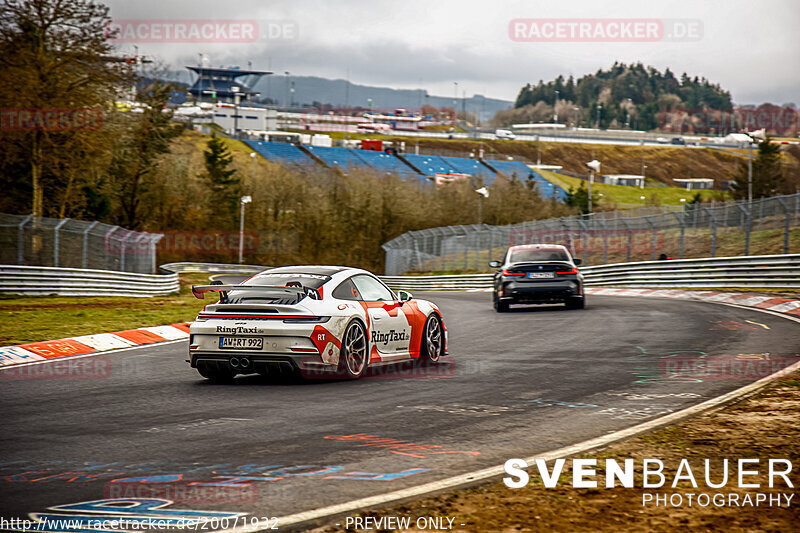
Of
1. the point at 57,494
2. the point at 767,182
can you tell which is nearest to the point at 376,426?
the point at 57,494

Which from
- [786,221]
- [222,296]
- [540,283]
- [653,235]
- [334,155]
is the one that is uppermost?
[334,155]

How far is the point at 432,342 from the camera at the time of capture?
39.7ft

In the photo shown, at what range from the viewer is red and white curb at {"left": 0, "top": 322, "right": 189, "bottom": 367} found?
41.4 feet

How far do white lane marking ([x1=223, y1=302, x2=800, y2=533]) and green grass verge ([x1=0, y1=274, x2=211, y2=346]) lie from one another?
1001 cm

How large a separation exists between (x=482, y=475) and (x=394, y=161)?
13220cm

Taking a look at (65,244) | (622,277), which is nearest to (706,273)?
(622,277)

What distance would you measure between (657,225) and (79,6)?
25.2 meters

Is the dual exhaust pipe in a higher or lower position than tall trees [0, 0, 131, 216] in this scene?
lower

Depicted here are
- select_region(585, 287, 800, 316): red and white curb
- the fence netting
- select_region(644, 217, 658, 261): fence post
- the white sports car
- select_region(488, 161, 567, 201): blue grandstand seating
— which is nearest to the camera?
the white sports car

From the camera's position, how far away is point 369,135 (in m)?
186

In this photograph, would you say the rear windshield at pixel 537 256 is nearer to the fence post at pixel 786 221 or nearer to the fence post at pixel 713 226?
the fence post at pixel 786 221

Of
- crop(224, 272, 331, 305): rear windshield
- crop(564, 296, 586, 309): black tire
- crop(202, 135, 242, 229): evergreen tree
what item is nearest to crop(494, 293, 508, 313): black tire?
crop(564, 296, 586, 309): black tire

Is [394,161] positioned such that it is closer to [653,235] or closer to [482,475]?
[653,235]

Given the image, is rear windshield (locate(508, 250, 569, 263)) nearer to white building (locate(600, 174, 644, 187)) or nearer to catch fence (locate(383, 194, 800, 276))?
catch fence (locate(383, 194, 800, 276))
